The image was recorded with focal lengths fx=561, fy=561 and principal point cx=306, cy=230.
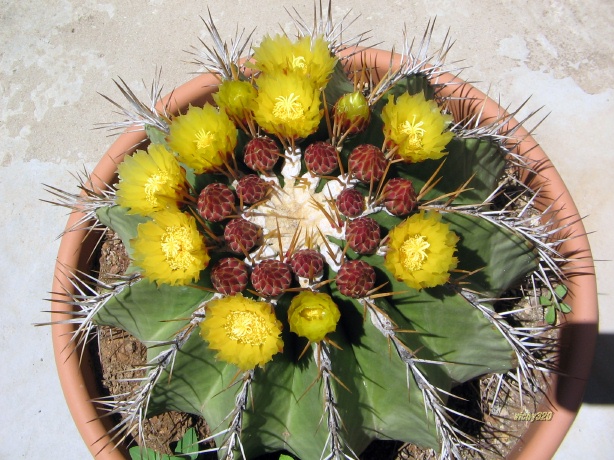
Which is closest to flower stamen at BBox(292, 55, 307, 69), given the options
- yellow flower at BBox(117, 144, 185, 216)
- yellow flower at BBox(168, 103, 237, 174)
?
yellow flower at BBox(168, 103, 237, 174)

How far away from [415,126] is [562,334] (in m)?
0.74

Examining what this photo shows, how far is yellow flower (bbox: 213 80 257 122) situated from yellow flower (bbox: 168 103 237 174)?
49 mm

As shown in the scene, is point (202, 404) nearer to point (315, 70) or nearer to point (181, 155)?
point (181, 155)

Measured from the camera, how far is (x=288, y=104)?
872mm

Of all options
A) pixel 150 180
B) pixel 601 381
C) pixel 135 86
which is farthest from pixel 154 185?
pixel 601 381

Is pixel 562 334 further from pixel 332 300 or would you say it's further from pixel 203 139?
pixel 203 139

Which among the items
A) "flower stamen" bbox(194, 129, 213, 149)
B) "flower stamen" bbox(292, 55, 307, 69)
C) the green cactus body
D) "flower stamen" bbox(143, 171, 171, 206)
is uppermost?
"flower stamen" bbox(292, 55, 307, 69)

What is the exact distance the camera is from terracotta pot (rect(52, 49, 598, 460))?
1.26 m

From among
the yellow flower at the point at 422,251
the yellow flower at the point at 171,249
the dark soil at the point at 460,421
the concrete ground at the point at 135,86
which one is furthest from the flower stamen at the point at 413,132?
the concrete ground at the point at 135,86

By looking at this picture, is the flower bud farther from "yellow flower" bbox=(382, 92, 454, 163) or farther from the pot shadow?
the pot shadow

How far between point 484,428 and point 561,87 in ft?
3.80

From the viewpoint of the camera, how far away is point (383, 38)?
1.93m

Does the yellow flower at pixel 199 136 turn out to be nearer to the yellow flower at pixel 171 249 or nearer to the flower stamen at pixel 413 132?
the yellow flower at pixel 171 249

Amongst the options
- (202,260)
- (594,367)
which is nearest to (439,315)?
(202,260)
